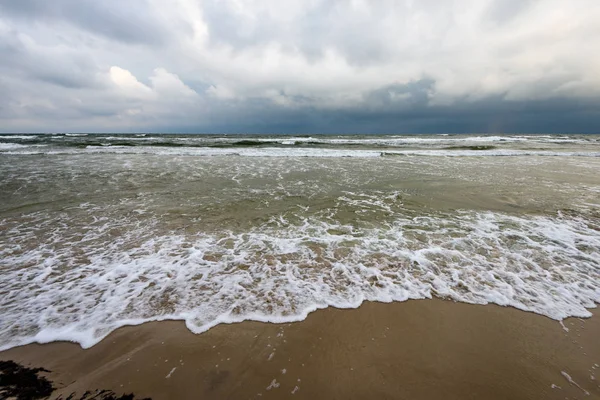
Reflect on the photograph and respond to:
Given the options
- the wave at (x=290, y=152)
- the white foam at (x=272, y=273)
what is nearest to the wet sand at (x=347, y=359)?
the white foam at (x=272, y=273)

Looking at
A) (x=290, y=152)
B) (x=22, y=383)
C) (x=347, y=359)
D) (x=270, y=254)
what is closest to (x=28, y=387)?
(x=22, y=383)

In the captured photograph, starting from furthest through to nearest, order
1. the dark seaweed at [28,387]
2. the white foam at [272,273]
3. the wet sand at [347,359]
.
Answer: the white foam at [272,273] → the wet sand at [347,359] → the dark seaweed at [28,387]

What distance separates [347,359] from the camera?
8.85 ft

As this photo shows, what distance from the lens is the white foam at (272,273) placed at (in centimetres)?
338

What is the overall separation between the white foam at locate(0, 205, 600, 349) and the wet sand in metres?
0.26

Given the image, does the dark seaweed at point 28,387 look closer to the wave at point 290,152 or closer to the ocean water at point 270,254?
the ocean water at point 270,254

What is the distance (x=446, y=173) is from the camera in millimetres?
13586

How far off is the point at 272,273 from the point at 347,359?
Answer: 1900 millimetres

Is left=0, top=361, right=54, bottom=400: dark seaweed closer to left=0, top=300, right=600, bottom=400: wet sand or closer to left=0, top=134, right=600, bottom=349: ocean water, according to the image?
left=0, top=300, right=600, bottom=400: wet sand

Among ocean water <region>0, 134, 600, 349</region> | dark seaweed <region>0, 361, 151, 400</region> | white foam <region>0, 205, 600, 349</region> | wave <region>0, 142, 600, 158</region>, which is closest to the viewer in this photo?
dark seaweed <region>0, 361, 151, 400</region>

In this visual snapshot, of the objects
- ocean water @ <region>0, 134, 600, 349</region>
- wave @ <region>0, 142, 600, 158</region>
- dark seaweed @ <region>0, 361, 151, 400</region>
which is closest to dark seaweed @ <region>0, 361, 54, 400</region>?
dark seaweed @ <region>0, 361, 151, 400</region>

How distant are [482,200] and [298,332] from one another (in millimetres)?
8067

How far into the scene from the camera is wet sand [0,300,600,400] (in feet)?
7.87

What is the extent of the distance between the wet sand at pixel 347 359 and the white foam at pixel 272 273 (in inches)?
10.3
